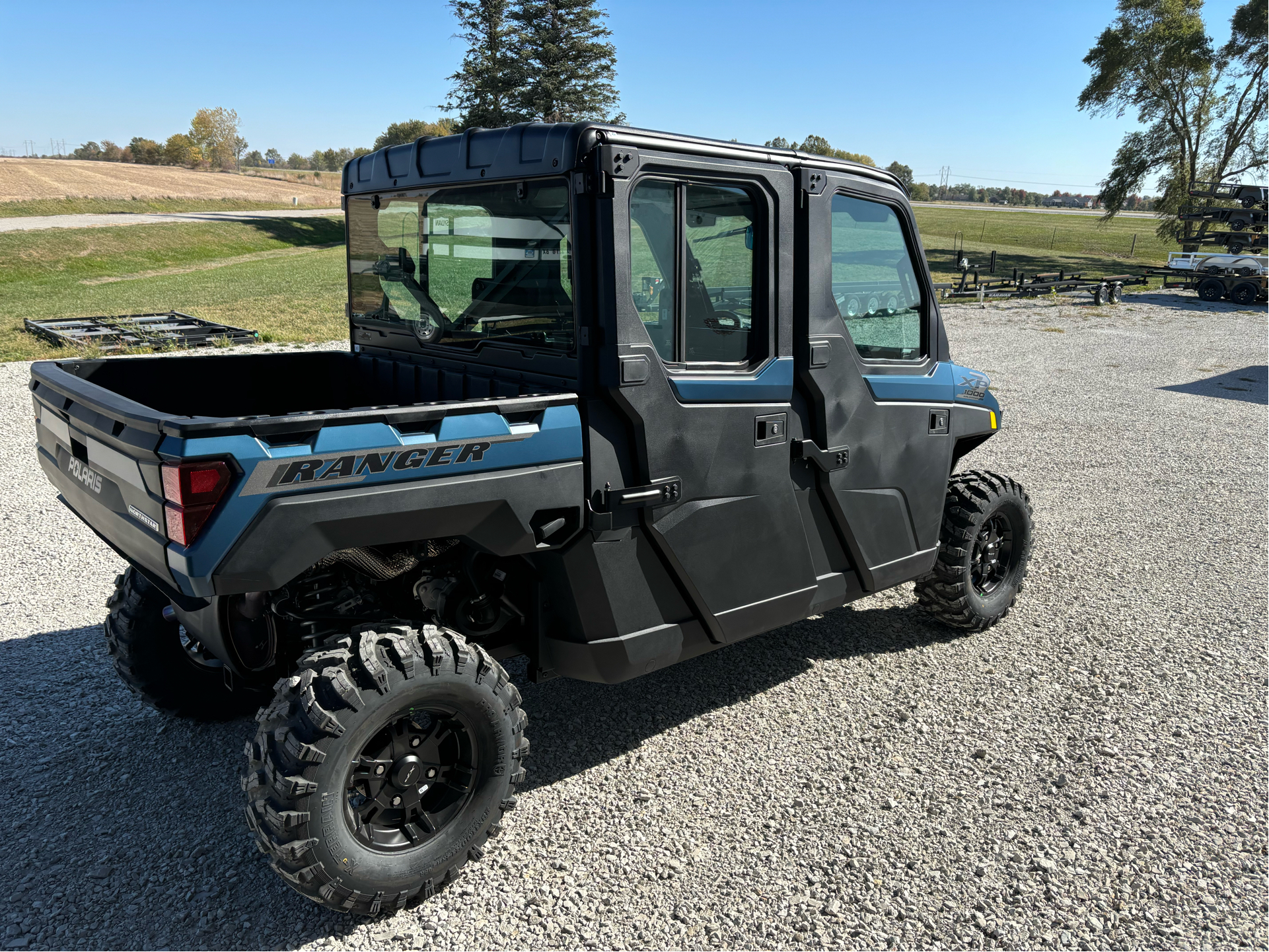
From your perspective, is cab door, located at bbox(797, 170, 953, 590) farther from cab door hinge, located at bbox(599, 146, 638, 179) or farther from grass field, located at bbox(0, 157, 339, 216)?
grass field, located at bbox(0, 157, 339, 216)

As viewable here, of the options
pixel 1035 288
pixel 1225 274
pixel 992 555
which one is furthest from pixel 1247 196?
pixel 992 555

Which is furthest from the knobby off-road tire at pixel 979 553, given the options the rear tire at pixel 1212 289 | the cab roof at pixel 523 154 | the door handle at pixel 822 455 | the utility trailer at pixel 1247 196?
the utility trailer at pixel 1247 196

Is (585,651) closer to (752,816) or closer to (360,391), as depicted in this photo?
(752,816)

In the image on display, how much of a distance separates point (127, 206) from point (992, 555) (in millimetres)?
49466

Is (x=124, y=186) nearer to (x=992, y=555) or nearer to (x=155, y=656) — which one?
(x=155, y=656)

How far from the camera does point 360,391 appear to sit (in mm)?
4465

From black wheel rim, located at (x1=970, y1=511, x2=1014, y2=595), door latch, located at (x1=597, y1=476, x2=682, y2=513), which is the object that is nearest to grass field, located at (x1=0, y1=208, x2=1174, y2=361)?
black wheel rim, located at (x1=970, y1=511, x2=1014, y2=595)

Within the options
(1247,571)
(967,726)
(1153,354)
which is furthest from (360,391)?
(1153,354)

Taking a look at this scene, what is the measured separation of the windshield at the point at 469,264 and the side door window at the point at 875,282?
4.21ft

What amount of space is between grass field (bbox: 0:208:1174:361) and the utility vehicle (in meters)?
11.8

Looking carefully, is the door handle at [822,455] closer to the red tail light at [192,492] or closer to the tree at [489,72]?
the red tail light at [192,492]

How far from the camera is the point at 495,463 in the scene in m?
3.01

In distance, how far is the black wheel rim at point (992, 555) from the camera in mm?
5191

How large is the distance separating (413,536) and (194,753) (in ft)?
5.93
